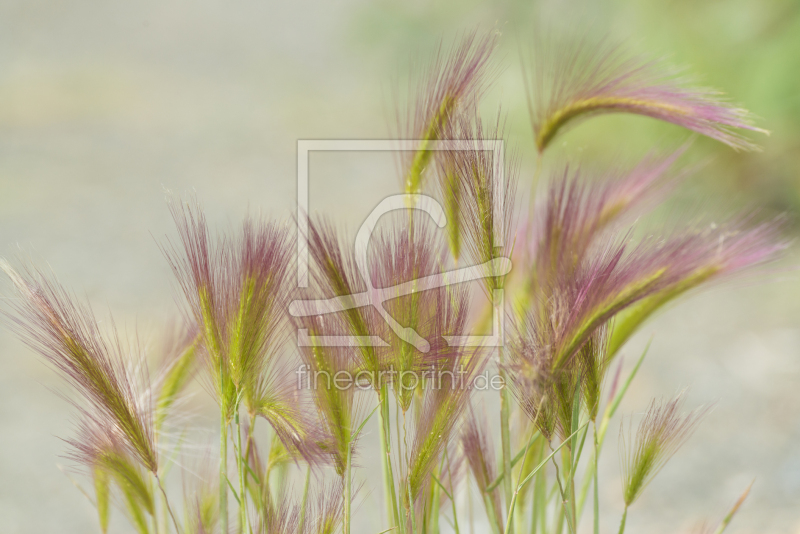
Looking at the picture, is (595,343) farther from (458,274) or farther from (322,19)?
(322,19)

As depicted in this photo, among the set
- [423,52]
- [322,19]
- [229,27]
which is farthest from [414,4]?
[229,27]

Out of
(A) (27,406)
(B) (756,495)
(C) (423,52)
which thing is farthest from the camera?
(C) (423,52)

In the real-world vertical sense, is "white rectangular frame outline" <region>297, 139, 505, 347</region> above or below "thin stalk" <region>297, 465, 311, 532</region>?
above

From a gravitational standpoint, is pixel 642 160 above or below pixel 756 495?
above

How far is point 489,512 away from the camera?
456 millimetres

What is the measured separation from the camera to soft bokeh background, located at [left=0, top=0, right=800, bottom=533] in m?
1.26

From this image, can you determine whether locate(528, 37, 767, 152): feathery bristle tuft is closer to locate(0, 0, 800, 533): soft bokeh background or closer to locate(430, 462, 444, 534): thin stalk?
locate(0, 0, 800, 533): soft bokeh background

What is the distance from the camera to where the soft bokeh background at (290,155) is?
1.26m

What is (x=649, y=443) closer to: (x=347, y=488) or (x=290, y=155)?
(x=347, y=488)

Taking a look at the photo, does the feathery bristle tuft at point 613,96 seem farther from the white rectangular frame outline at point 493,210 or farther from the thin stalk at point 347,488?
the thin stalk at point 347,488

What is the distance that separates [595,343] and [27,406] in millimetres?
1581

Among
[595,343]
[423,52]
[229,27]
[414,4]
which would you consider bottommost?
Answer: [595,343]

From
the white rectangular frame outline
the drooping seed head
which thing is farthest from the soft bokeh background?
the drooping seed head

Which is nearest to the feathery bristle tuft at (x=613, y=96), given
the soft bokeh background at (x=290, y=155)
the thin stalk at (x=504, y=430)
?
the soft bokeh background at (x=290, y=155)
